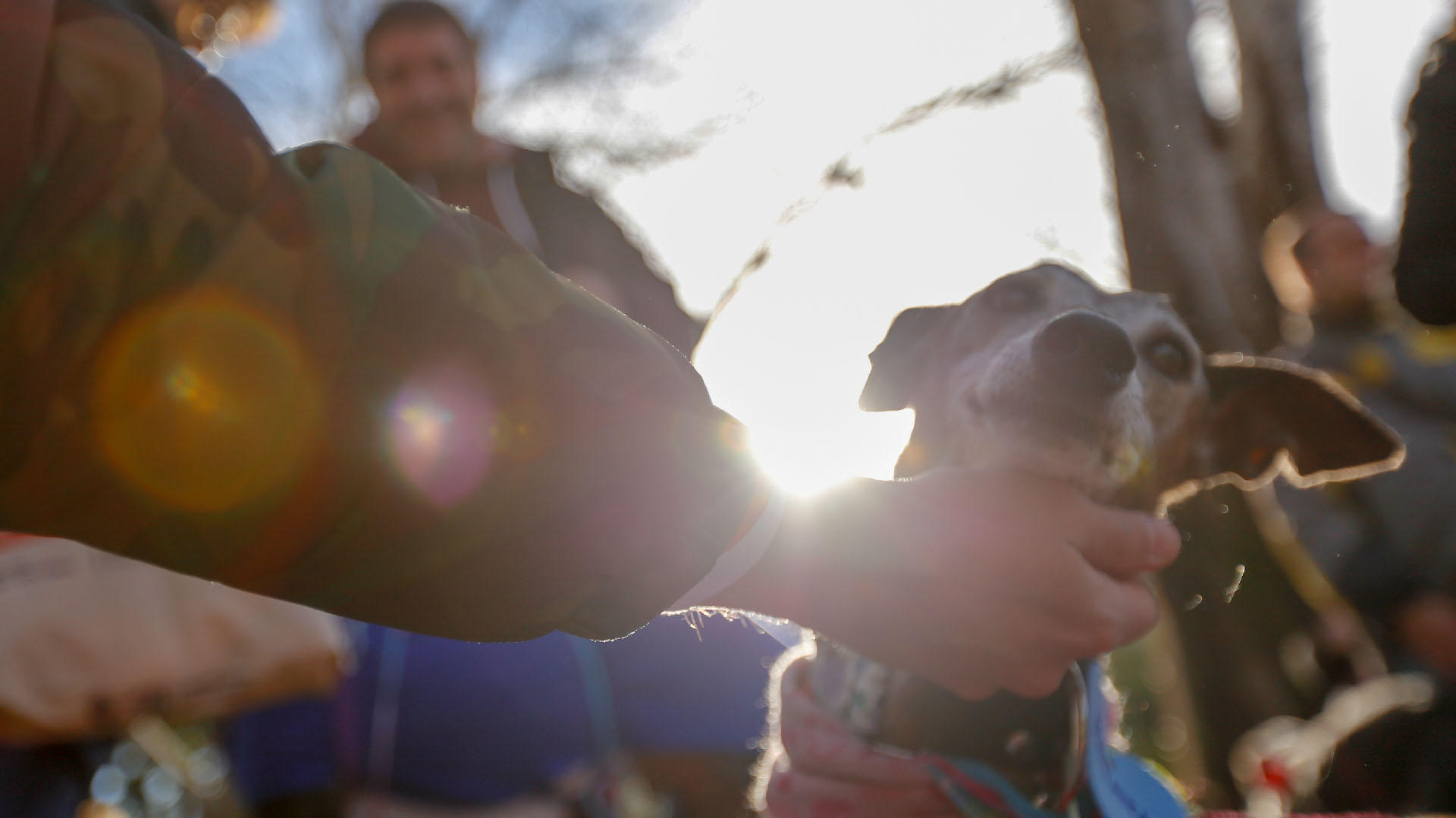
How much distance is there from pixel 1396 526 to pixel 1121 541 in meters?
2.91

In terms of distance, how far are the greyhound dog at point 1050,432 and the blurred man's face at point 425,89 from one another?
231 cm

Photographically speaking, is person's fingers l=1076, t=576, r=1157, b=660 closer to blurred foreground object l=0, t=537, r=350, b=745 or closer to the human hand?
the human hand

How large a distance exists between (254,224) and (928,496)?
1.00 m

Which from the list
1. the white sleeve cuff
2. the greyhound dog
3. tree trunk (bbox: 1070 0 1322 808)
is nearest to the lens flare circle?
the white sleeve cuff

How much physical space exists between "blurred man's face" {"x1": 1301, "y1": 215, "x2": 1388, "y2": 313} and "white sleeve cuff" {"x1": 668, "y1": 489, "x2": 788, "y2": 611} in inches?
151

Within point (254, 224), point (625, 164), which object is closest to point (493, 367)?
point (254, 224)

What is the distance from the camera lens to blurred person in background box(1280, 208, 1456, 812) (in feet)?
11.8

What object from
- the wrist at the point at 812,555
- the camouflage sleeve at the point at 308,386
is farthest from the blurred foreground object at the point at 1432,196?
the camouflage sleeve at the point at 308,386

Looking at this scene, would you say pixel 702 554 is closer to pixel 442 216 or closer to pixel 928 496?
pixel 928 496

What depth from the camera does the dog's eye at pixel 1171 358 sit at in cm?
238

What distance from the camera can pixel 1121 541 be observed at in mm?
1629

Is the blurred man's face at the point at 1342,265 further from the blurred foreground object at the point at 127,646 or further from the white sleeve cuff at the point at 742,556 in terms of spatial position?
the blurred foreground object at the point at 127,646

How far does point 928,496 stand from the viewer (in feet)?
4.86

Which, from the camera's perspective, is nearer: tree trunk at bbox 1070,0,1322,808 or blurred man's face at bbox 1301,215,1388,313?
blurred man's face at bbox 1301,215,1388,313
